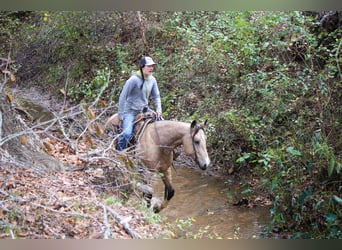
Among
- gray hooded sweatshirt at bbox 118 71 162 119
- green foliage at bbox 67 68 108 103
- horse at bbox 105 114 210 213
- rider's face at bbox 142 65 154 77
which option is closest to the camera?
horse at bbox 105 114 210 213

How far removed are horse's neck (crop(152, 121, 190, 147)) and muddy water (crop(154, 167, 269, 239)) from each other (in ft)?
2.72

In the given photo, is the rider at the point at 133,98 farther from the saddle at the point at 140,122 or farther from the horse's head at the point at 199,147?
the horse's head at the point at 199,147

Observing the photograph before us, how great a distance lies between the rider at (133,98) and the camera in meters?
4.47

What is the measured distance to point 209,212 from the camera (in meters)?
4.87

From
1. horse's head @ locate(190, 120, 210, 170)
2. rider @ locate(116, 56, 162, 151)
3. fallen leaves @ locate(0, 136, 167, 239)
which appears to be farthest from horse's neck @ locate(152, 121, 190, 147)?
fallen leaves @ locate(0, 136, 167, 239)

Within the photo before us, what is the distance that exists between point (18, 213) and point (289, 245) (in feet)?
6.20

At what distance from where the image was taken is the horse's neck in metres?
4.31

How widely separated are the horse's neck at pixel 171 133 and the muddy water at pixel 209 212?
0.83m

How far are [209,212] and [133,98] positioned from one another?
163 cm

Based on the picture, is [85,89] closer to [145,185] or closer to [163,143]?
[163,143]

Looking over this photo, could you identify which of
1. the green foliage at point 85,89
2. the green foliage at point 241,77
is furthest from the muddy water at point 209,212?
the green foliage at point 85,89

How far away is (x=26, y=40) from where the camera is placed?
9281 mm

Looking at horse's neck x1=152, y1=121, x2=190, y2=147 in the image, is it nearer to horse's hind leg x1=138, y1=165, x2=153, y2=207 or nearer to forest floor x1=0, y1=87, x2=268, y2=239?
horse's hind leg x1=138, y1=165, x2=153, y2=207

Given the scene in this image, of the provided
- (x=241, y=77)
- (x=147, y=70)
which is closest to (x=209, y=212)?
(x=147, y=70)
